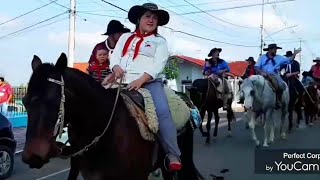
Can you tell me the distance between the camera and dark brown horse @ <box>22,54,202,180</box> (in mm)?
3262

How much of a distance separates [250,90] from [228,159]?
7.37ft

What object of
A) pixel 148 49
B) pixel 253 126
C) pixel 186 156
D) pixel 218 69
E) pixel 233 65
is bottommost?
pixel 253 126

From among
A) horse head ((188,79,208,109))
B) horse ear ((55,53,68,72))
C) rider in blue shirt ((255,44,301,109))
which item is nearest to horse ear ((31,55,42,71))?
Result: horse ear ((55,53,68,72))

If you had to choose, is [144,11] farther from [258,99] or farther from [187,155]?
[258,99]

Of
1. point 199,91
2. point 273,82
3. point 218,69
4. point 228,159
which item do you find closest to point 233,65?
point 218,69

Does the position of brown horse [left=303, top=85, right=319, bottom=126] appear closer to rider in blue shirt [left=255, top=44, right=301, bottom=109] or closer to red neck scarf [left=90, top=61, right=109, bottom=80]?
rider in blue shirt [left=255, top=44, right=301, bottom=109]

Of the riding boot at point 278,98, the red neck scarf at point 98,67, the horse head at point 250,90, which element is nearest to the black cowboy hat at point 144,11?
the red neck scarf at point 98,67

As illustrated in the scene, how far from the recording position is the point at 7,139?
9.05 meters

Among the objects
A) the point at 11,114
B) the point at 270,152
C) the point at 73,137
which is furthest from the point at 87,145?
the point at 11,114

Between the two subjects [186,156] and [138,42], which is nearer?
[138,42]

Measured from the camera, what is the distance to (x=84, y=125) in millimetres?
3824

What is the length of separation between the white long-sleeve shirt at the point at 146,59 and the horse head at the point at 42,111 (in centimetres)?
122

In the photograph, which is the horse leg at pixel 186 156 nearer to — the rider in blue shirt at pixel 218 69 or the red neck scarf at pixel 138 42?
→ the red neck scarf at pixel 138 42

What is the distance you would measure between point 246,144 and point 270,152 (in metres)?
2.64
